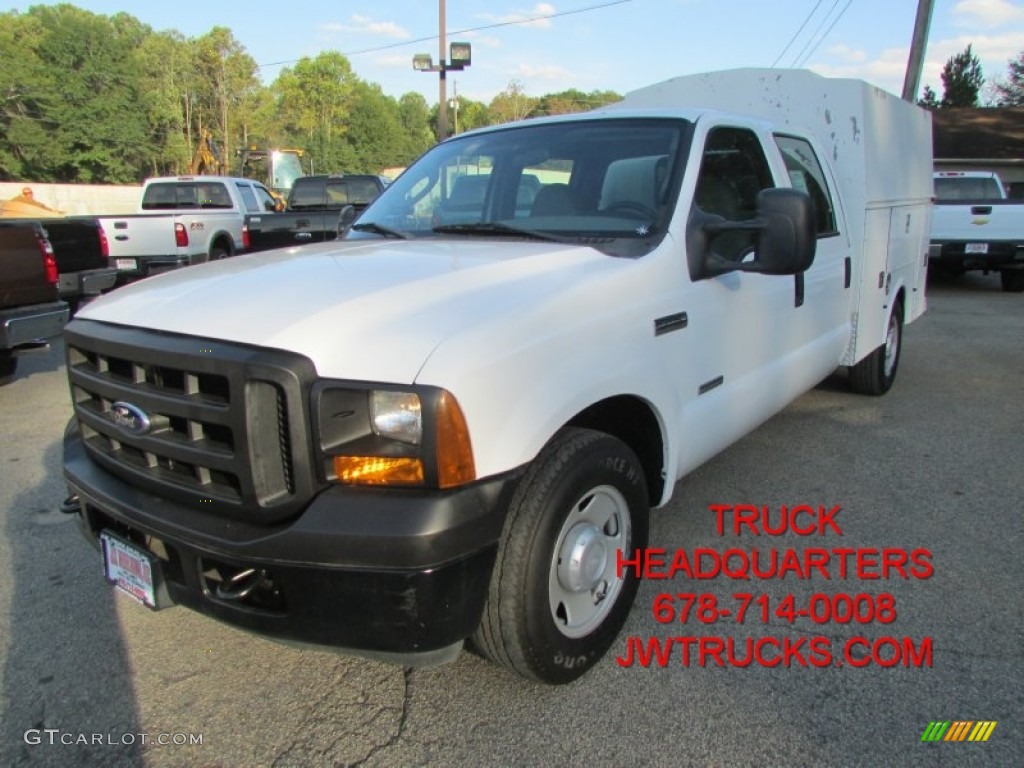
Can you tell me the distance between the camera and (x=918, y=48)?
1484 centimetres

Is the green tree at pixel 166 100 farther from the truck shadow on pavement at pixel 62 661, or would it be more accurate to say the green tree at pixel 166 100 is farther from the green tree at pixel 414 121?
the truck shadow on pavement at pixel 62 661

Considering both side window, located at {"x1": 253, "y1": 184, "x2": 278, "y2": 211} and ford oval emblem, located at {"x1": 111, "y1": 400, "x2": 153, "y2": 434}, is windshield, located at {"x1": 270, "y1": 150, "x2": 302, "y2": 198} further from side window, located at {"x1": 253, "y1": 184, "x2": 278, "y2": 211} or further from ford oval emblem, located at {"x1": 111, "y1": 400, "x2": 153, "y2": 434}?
ford oval emblem, located at {"x1": 111, "y1": 400, "x2": 153, "y2": 434}

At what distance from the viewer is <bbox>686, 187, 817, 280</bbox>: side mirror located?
275 cm

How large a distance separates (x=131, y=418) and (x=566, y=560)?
4.54ft

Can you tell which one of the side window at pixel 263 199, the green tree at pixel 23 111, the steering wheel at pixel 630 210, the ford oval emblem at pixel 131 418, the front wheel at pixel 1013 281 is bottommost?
the front wheel at pixel 1013 281

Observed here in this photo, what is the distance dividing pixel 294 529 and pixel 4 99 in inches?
2597

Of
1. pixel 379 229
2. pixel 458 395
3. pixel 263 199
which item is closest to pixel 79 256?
pixel 379 229

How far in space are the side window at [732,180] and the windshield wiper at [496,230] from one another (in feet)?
2.03

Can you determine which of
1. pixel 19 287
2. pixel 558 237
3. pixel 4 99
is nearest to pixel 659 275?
pixel 558 237

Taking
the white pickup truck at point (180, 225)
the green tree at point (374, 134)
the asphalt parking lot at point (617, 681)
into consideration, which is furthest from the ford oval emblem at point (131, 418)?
the green tree at point (374, 134)

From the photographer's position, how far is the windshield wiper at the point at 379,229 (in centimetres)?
336

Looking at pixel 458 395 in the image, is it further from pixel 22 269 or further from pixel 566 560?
pixel 22 269

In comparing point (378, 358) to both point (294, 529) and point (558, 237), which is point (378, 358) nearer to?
point (294, 529)

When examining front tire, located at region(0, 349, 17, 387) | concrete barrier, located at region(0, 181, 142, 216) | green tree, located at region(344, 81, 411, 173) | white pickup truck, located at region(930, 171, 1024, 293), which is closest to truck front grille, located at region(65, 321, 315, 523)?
front tire, located at region(0, 349, 17, 387)
